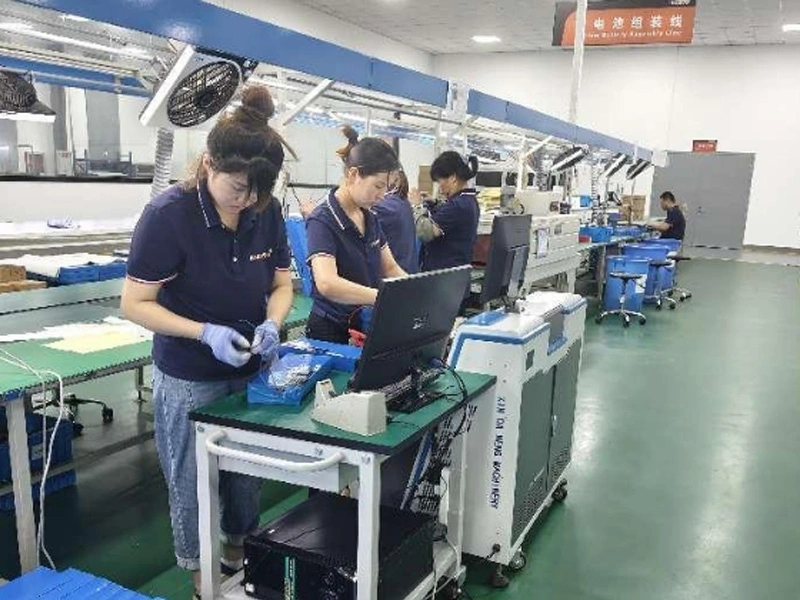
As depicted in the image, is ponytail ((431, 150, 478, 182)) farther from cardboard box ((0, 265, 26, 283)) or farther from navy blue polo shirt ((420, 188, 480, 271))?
cardboard box ((0, 265, 26, 283))

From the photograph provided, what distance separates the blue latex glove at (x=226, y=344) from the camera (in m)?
1.66

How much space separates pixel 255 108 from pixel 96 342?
1.05 meters

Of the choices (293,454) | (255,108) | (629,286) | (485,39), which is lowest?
(629,286)

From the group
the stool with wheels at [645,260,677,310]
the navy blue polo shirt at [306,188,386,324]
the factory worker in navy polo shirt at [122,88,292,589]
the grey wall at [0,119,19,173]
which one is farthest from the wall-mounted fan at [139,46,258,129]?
the grey wall at [0,119,19,173]

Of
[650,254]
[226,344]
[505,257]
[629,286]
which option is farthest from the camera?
[650,254]

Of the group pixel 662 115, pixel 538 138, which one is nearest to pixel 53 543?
pixel 538 138

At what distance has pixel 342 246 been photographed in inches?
89.0

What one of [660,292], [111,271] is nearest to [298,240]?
[111,271]

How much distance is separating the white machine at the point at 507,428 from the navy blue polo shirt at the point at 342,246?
1.27ft

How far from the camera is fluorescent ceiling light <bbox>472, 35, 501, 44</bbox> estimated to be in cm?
1277

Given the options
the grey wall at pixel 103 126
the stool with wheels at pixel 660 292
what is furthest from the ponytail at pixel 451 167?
the grey wall at pixel 103 126

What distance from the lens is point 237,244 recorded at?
5.96ft

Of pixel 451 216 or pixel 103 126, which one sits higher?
pixel 103 126

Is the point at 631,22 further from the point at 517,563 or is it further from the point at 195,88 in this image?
the point at 517,563
